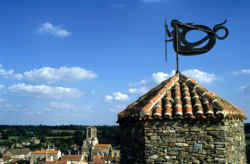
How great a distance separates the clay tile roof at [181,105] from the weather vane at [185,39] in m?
0.86

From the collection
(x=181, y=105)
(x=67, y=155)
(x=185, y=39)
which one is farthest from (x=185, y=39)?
(x=67, y=155)

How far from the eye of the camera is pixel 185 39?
7062mm

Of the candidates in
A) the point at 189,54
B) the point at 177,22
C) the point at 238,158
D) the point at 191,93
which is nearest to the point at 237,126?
the point at 238,158

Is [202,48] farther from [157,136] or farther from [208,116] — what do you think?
[157,136]

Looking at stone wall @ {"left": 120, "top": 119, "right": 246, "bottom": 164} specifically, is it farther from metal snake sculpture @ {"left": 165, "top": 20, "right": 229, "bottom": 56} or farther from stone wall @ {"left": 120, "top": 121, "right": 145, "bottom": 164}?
metal snake sculpture @ {"left": 165, "top": 20, "right": 229, "bottom": 56}

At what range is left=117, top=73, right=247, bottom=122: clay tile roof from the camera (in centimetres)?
534

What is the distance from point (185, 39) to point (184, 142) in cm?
→ 324

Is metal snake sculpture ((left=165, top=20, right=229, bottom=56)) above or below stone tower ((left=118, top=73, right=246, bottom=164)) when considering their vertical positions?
above

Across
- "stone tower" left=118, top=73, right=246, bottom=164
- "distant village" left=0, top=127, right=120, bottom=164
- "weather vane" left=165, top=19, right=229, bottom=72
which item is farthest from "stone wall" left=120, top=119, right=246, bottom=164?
"distant village" left=0, top=127, right=120, bottom=164

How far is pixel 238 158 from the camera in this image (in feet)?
19.8

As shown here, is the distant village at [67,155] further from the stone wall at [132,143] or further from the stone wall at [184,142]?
the stone wall at [184,142]

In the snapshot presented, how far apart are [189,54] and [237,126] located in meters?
2.45

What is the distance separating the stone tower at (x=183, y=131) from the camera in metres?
5.16

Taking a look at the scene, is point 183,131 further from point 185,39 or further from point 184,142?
point 185,39
